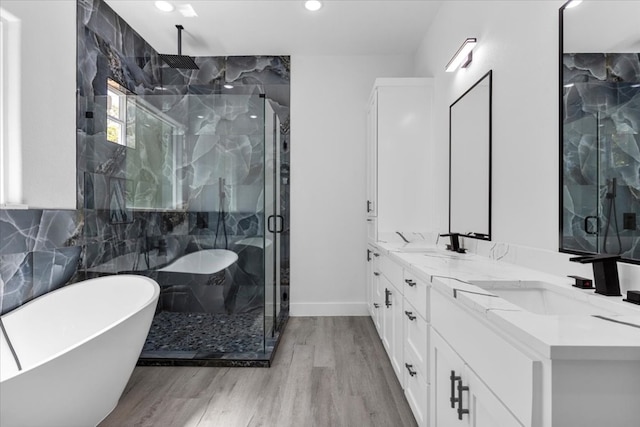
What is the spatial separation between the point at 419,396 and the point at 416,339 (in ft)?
0.82

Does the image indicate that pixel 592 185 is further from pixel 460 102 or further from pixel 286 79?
pixel 286 79

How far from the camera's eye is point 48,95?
227 cm

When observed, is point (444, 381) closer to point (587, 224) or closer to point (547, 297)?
point (547, 297)

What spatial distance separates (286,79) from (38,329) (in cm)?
304

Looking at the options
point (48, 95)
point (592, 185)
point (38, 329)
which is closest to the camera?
point (592, 185)

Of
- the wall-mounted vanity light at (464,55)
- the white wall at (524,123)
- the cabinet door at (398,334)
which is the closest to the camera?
the white wall at (524,123)

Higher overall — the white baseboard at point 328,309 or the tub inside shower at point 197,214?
the tub inside shower at point 197,214

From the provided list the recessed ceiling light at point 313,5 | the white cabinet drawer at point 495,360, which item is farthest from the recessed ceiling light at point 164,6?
the white cabinet drawer at point 495,360

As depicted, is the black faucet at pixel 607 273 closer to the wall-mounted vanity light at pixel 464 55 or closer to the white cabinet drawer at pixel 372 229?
the wall-mounted vanity light at pixel 464 55

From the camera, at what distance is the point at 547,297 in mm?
1285

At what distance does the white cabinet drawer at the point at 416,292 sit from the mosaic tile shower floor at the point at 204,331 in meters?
1.35

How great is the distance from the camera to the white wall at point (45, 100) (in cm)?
208

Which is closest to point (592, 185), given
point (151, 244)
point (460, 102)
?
point (460, 102)

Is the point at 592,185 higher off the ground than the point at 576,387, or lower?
higher
